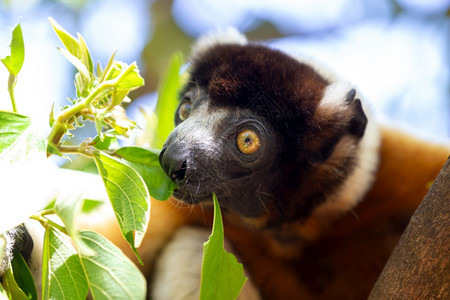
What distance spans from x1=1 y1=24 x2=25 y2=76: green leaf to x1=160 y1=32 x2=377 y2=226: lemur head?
2.46 ft

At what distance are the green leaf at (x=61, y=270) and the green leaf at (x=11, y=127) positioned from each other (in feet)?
1.06

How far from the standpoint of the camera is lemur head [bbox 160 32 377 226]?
2.40 meters

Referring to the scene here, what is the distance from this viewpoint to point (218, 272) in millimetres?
1710

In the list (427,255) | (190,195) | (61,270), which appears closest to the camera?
(61,270)

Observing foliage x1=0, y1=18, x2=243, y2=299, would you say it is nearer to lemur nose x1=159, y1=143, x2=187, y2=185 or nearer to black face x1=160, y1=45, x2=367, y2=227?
lemur nose x1=159, y1=143, x2=187, y2=185

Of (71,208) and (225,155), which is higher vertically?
(71,208)

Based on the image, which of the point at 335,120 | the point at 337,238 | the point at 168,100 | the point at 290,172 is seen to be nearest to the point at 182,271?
the point at 290,172

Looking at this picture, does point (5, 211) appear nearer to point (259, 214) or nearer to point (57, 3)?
point (259, 214)

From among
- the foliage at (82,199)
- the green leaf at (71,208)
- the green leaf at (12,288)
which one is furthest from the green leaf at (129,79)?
the green leaf at (12,288)

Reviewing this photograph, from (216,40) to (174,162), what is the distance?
141 centimetres

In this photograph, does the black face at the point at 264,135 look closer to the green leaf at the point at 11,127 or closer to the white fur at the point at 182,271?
the white fur at the point at 182,271

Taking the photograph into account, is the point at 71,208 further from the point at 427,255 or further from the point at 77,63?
the point at 427,255

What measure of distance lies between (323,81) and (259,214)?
0.87 meters

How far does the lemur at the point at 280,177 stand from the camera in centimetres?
247
